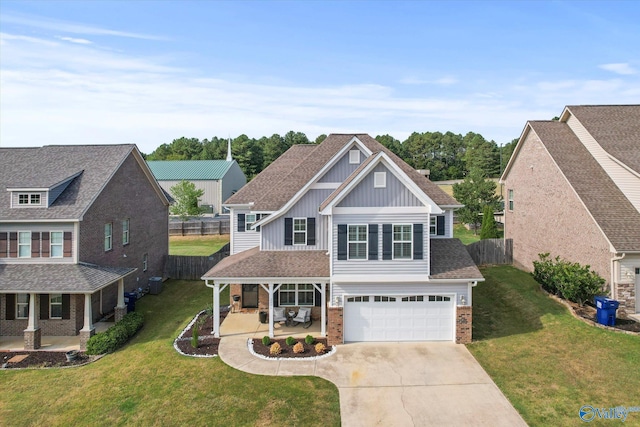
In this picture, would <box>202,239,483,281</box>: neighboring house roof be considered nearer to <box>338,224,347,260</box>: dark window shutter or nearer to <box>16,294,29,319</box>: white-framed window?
<box>338,224,347,260</box>: dark window shutter

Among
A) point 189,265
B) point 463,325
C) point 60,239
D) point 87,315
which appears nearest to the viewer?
point 463,325

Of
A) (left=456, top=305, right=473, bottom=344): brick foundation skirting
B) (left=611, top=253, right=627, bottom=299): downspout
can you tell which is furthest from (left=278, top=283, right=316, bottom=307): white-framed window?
(left=611, top=253, right=627, bottom=299): downspout

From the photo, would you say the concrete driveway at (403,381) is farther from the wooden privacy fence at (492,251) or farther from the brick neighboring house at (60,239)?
the wooden privacy fence at (492,251)

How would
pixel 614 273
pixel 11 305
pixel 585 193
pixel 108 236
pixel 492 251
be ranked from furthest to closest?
1. pixel 492 251
2. pixel 108 236
3. pixel 585 193
4. pixel 11 305
5. pixel 614 273

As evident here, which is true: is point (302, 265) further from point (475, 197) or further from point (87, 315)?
point (475, 197)

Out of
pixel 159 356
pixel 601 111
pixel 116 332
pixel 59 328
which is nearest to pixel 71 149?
pixel 59 328


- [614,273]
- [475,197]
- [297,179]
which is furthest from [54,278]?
[475,197]
